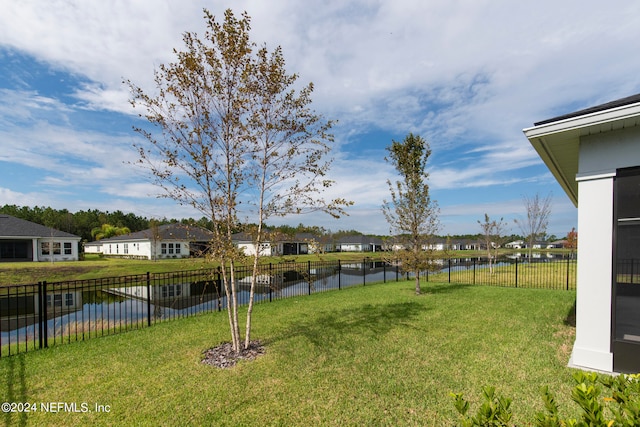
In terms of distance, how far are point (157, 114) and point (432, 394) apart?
19.9 feet

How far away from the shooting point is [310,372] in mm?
4719

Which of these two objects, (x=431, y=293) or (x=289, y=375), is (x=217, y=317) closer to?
(x=289, y=375)

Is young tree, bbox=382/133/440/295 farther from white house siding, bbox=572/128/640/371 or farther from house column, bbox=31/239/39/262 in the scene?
house column, bbox=31/239/39/262

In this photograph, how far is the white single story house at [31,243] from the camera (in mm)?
30730

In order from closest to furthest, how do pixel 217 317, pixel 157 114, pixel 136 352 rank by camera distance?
pixel 157 114
pixel 136 352
pixel 217 317

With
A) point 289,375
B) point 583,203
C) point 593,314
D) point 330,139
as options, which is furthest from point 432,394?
point 330,139

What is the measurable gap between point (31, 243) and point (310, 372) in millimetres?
40633

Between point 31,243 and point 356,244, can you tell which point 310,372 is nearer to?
point 31,243

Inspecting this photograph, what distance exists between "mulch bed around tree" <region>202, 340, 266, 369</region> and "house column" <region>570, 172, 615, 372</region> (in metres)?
5.10

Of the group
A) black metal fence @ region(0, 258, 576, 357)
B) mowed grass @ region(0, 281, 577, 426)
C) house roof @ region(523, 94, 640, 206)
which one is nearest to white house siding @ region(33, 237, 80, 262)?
black metal fence @ region(0, 258, 576, 357)

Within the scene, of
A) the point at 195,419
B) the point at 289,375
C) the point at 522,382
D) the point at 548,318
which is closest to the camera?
the point at 195,419

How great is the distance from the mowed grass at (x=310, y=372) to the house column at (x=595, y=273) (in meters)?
0.48

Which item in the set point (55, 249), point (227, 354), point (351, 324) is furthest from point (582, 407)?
point (55, 249)

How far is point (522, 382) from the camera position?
4.25m
